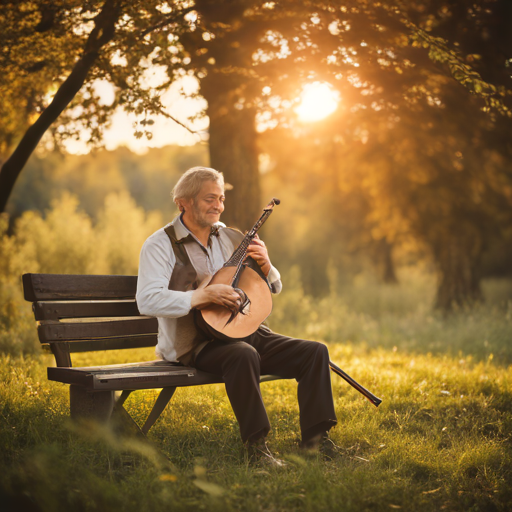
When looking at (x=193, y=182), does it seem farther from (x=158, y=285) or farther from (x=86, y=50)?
(x=86, y=50)

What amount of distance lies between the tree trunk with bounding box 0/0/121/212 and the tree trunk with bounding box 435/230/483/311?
9.52 m

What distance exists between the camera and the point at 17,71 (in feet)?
18.0

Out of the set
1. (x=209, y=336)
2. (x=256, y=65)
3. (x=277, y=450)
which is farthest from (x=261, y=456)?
(x=256, y=65)

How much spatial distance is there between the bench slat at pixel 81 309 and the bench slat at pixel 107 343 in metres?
0.18

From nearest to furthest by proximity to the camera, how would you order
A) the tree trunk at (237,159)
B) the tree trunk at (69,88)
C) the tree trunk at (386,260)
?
the tree trunk at (69,88) → the tree trunk at (237,159) → the tree trunk at (386,260)

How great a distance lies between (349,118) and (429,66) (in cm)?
205

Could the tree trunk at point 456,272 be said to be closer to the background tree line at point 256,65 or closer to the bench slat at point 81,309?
the background tree line at point 256,65

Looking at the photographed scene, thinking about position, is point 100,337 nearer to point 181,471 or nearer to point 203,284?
point 203,284

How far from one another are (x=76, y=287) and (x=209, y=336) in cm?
106

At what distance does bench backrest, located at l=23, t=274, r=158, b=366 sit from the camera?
3994 mm

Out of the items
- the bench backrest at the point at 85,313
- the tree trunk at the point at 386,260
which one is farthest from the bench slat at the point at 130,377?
the tree trunk at the point at 386,260

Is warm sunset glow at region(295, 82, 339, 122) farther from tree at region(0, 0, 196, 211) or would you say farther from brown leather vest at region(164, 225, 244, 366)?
brown leather vest at region(164, 225, 244, 366)

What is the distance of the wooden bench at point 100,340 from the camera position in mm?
3510

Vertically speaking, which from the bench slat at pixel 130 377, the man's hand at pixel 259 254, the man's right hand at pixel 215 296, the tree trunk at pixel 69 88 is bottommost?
the bench slat at pixel 130 377
